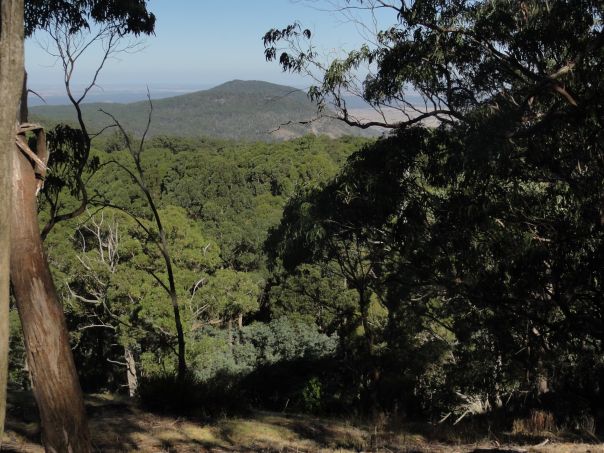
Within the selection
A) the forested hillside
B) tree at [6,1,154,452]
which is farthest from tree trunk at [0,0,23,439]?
the forested hillside

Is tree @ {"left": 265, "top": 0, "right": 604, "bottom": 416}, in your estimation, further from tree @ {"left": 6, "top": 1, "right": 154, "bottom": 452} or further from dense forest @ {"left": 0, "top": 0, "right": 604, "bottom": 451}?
tree @ {"left": 6, "top": 1, "right": 154, "bottom": 452}

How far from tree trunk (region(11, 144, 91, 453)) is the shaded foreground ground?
1419 millimetres

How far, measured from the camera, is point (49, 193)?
639 cm

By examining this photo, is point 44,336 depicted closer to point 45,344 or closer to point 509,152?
point 45,344

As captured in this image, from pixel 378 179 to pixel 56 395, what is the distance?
190 inches

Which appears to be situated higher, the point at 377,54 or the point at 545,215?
the point at 377,54

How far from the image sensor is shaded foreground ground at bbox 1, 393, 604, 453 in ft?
15.1

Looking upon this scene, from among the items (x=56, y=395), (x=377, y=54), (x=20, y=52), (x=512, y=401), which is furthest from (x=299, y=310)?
(x=20, y=52)

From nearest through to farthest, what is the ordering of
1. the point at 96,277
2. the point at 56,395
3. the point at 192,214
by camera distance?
the point at 56,395 < the point at 96,277 < the point at 192,214

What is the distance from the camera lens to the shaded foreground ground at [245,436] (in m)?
4.59

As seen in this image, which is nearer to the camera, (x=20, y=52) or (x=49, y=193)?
(x=20, y=52)

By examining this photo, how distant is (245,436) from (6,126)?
4058mm

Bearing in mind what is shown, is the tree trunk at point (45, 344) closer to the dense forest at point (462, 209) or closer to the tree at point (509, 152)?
the dense forest at point (462, 209)

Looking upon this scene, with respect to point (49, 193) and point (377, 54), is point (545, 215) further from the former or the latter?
point (49, 193)
